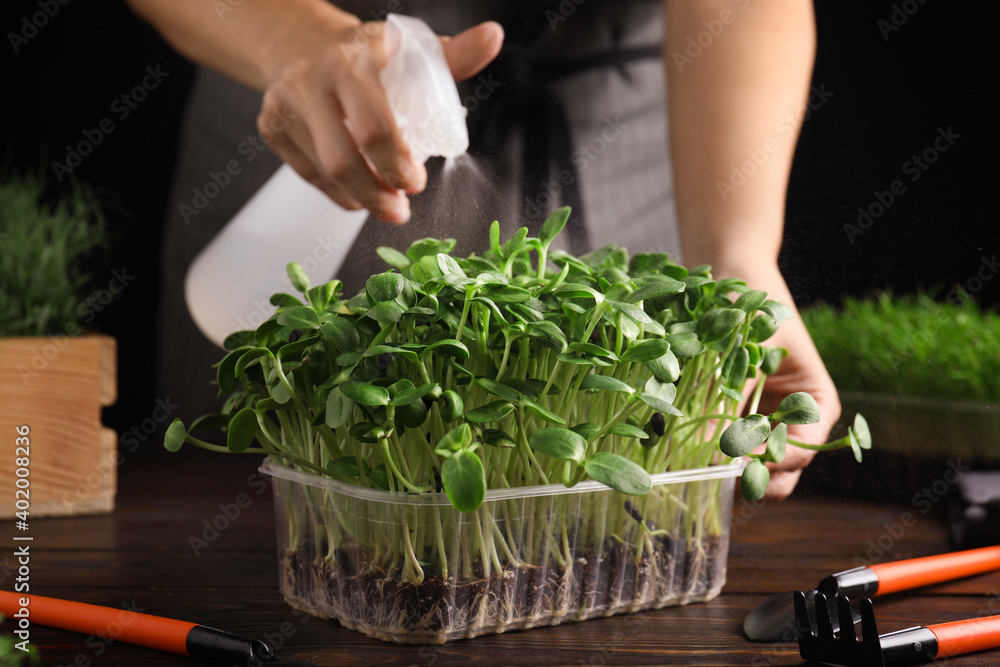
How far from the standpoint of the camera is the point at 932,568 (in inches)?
24.0

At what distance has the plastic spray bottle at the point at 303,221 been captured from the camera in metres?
0.70

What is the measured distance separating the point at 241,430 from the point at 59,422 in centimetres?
47

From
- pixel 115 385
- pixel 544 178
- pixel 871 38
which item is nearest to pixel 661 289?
pixel 544 178

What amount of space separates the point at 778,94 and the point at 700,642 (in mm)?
515

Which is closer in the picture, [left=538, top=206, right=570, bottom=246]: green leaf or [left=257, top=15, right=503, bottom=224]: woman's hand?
[left=538, top=206, right=570, bottom=246]: green leaf

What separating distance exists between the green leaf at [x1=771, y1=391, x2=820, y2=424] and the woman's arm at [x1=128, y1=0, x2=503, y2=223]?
1.21 feet

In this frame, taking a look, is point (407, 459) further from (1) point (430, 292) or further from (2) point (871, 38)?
(2) point (871, 38)

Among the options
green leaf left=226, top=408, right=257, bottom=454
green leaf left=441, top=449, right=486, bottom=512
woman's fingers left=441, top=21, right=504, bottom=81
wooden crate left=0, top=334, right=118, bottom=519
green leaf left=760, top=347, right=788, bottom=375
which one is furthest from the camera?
wooden crate left=0, top=334, right=118, bottom=519

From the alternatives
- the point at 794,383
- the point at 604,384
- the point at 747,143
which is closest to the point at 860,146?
the point at 747,143

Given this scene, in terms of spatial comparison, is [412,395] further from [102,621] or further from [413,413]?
[102,621]

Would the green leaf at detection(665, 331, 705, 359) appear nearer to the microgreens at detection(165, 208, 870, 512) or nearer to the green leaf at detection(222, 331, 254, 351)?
the microgreens at detection(165, 208, 870, 512)

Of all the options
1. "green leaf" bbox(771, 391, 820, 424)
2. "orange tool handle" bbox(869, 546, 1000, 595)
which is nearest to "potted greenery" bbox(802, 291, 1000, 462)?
"orange tool handle" bbox(869, 546, 1000, 595)

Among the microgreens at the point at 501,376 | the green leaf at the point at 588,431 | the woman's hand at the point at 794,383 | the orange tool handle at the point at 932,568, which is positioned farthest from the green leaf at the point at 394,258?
the orange tool handle at the point at 932,568

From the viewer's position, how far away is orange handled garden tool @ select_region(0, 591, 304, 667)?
46 centimetres
